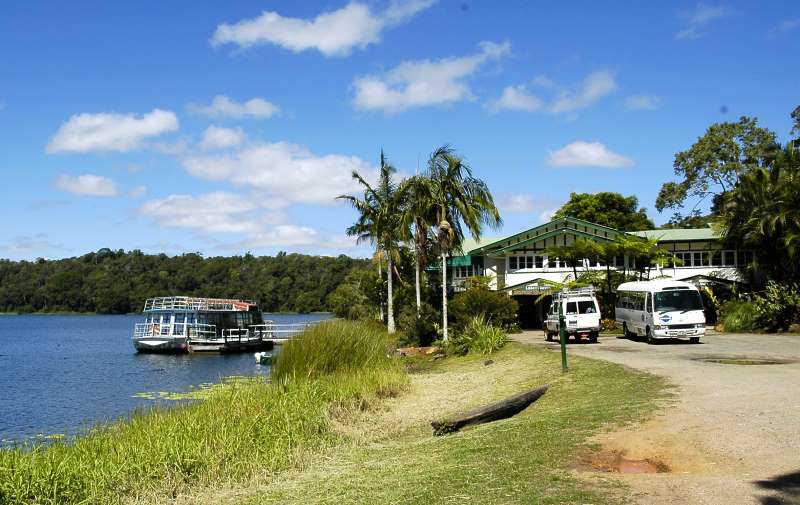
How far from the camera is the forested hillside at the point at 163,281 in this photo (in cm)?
13588

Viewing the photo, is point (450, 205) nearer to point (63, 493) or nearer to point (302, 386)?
point (302, 386)

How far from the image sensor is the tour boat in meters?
58.9

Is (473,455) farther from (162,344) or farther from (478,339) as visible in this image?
(162,344)

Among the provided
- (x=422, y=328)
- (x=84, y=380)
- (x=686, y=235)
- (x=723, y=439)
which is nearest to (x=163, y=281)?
(x=84, y=380)

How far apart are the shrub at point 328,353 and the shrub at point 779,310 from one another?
21122mm

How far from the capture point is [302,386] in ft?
55.0

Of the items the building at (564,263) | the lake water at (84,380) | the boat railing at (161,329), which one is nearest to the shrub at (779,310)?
the building at (564,263)

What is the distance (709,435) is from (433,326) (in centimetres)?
2481

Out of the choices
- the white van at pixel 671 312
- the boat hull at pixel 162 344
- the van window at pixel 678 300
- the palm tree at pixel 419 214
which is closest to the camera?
the white van at pixel 671 312

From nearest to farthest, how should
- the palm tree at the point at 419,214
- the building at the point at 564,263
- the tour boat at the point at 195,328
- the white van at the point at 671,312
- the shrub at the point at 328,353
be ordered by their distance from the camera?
the shrub at the point at 328,353 → the white van at the point at 671,312 → the palm tree at the point at 419,214 → the building at the point at 564,263 → the tour boat at the point at 195,328

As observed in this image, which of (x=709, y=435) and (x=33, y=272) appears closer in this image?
(x=709, y=435)

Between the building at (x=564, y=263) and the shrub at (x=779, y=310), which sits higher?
the building at (x=564, y=263)

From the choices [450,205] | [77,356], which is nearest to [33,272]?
[77,356]

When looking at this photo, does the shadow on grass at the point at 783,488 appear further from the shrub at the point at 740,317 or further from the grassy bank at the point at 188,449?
the shrub at the point at 740,317
